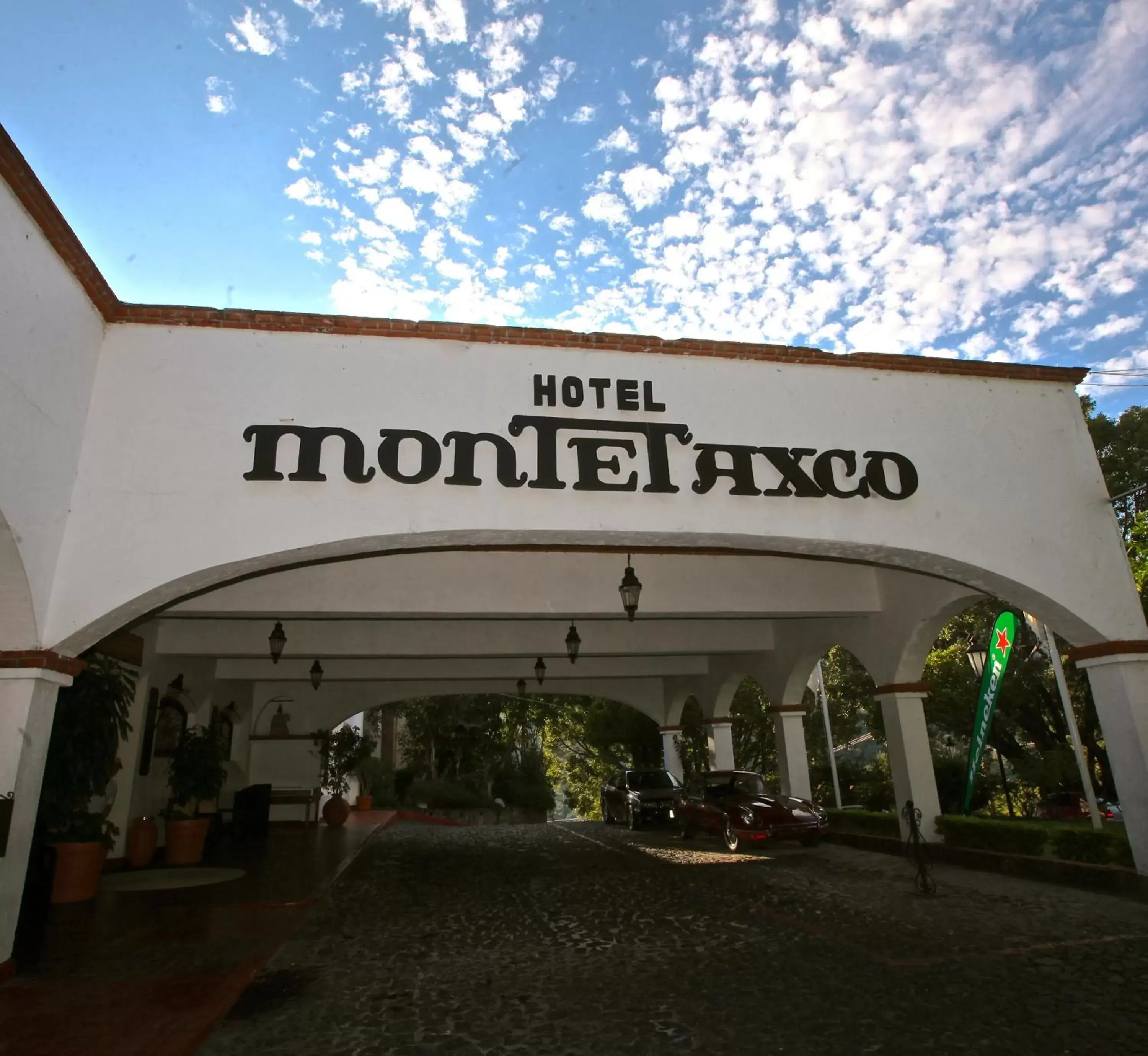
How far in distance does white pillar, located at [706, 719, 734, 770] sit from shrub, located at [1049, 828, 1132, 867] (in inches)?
333

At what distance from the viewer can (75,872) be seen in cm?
823

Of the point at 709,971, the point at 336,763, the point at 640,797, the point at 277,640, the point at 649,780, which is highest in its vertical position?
the point at 277,640

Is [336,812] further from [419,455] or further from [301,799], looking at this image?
[419,455]

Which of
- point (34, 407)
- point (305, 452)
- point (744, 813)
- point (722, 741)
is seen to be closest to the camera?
point (34, 407)

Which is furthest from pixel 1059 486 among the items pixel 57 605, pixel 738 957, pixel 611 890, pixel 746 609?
pixel 57 605

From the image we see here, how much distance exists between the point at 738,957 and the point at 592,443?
4285mm

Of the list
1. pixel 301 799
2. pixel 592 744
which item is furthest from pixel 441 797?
pixel 301 799

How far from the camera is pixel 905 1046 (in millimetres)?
4090

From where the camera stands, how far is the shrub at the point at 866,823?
37.8ft

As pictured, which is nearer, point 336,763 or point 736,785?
point 736,785

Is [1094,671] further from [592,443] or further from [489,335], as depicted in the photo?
[489,335]

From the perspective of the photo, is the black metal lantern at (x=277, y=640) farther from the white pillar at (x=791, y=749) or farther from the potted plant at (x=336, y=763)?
the white pillar at (x=791, y=749)

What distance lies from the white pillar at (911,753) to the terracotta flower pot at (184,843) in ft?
33.4

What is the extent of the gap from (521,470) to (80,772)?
5.64m
